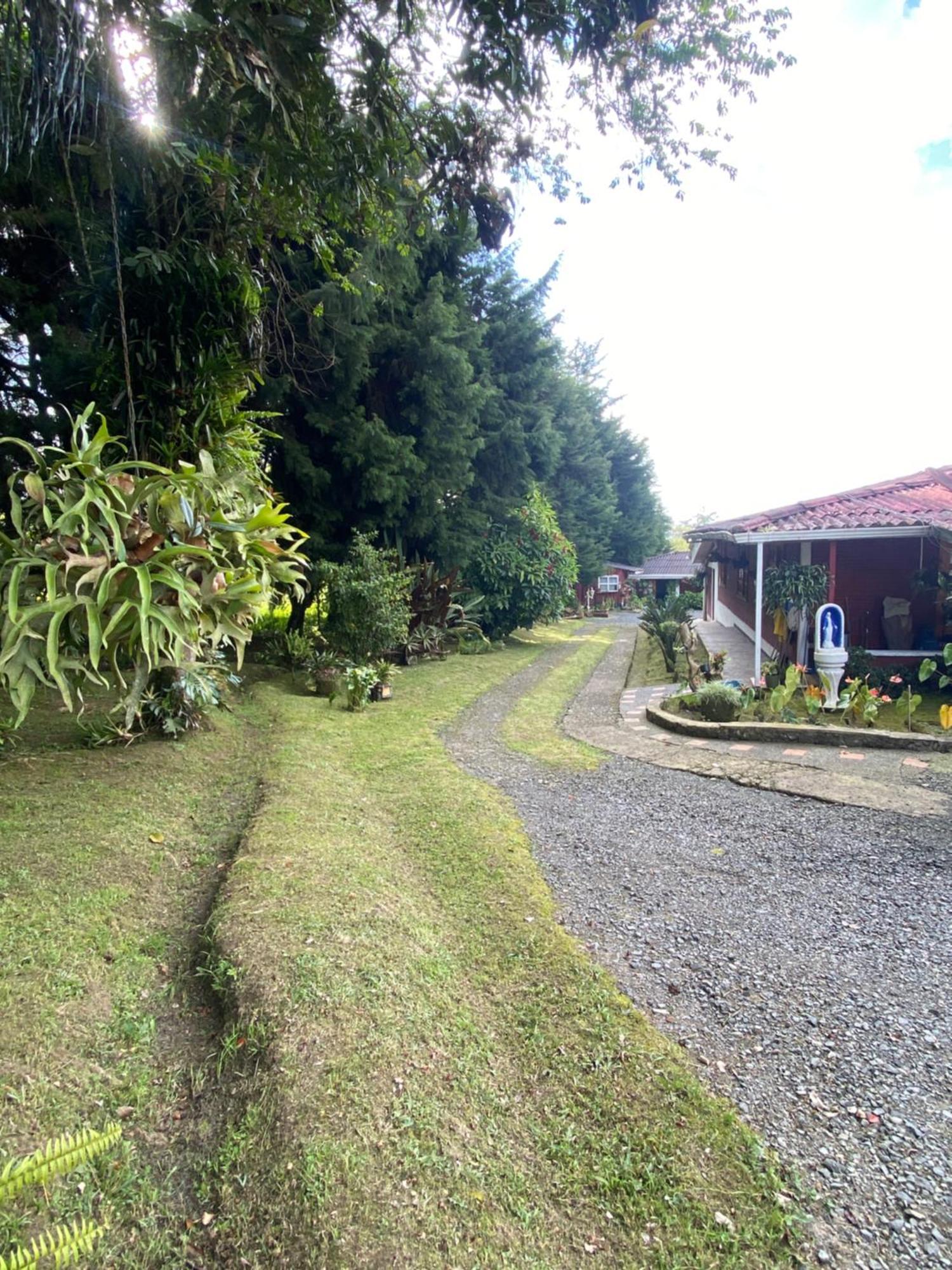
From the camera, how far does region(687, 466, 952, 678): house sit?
7.98m

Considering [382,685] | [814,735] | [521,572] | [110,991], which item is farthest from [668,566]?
[110,991]

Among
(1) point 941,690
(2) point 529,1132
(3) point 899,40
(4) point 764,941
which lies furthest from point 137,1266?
(1) point 941,690

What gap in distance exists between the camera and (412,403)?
1209 centimetres

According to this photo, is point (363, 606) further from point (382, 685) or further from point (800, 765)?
point (800, 765)

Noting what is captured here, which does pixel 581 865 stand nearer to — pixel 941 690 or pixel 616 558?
pixel 941 690

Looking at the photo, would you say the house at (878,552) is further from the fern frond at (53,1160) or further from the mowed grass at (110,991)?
the fern frond at (53,1160)

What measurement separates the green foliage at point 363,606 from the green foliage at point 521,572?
17.7ft

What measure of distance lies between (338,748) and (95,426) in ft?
13.2

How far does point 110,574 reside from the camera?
10.8 feet

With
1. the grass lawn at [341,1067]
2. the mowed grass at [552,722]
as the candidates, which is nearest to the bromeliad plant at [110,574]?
the grass lawn at [341,1067]

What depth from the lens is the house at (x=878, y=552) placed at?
798 cm

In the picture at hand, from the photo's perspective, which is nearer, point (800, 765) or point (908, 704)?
point (800, 765)

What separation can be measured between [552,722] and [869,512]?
4914 mm

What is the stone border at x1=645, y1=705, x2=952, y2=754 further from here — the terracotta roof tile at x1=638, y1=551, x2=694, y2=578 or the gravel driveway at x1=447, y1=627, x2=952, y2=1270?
the terracotta roof tile at x1=638, y1=551, x2=694, y2=578
